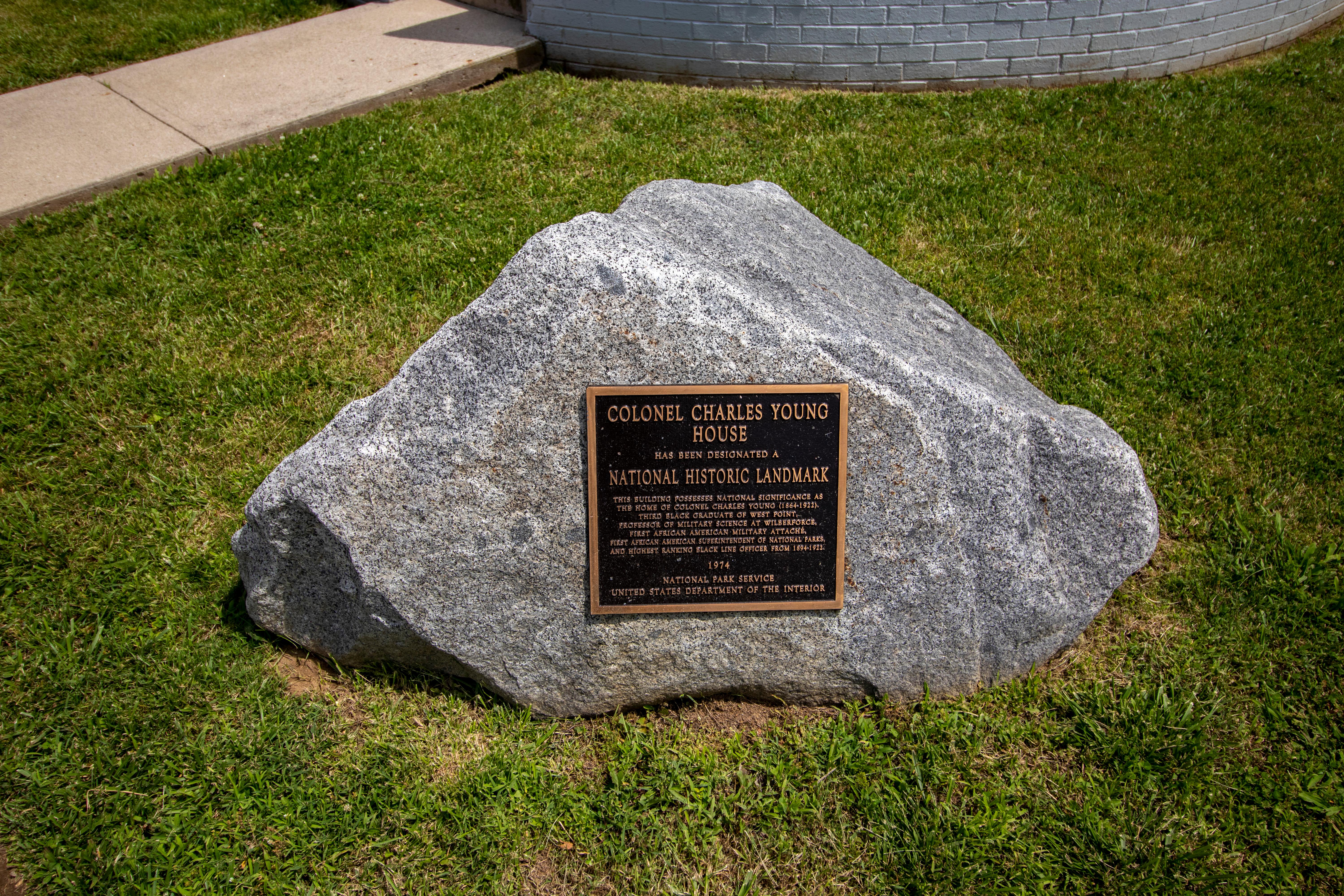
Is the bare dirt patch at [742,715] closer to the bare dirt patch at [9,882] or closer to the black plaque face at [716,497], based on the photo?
the black plaque face at [716,497]

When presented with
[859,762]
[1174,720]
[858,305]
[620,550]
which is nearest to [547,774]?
[620,550]

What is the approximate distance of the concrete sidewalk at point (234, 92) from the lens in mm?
5430

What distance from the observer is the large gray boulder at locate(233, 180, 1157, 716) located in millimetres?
2529

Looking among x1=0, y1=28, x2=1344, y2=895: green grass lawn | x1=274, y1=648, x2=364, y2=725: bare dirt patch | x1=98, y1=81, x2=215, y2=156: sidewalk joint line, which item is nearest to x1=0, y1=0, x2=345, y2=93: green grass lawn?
x1=98, y1=81, x2=215, y2=156: sidewalk joint line

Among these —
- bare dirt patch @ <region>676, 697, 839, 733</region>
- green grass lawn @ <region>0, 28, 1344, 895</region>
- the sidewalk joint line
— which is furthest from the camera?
the sidewalk joint line

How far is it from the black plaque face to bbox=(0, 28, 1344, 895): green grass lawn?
20.1 inches

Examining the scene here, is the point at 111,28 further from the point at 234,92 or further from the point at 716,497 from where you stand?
the point at 716,497

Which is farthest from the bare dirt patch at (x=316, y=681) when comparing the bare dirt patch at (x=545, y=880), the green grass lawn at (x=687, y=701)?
the bare dirt patch at (x=545, y=880)

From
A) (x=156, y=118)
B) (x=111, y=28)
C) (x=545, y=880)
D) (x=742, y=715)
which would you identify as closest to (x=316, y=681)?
(x=545, y=880)

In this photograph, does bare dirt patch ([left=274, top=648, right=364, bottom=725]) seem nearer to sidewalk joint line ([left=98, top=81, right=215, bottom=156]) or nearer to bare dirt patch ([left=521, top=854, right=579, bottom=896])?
bare dirt patch ([left=521, top=854, right=579, bottom=896])

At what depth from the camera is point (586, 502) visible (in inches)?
105

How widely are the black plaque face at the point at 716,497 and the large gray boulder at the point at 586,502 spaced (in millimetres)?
51

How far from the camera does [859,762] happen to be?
278 cm

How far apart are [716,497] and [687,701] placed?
77 cm
